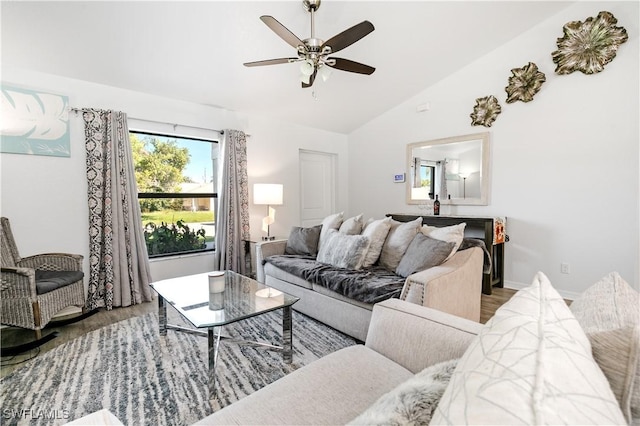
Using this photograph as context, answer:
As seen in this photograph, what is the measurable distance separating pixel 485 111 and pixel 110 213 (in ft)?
14.8

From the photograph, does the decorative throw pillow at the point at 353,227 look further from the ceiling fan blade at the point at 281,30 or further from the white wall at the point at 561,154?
the white wall at the point at 561,154

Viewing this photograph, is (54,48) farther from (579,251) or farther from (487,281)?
(579,251)

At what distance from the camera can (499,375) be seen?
0.48 m

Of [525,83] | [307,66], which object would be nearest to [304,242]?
[307,66]

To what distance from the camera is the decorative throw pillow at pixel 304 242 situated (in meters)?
3.34

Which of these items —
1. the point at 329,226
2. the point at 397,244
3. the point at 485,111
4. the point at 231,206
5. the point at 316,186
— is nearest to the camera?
the point at 397,244

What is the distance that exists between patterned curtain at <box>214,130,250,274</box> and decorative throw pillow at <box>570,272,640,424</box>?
3715 millimetres

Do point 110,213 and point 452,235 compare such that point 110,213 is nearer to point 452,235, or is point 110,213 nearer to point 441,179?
point 452,235

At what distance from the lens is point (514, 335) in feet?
1.89

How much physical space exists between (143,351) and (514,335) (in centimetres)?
243

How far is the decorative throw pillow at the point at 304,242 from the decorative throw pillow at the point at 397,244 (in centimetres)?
87

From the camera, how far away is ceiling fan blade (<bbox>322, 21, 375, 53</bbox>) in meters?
2.03

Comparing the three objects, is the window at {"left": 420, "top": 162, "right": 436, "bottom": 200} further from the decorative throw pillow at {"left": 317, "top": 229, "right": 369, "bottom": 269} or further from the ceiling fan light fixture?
the ceiling fan light fixture

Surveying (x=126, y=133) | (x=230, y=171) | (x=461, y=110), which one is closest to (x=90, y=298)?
(x=126, y=133)
